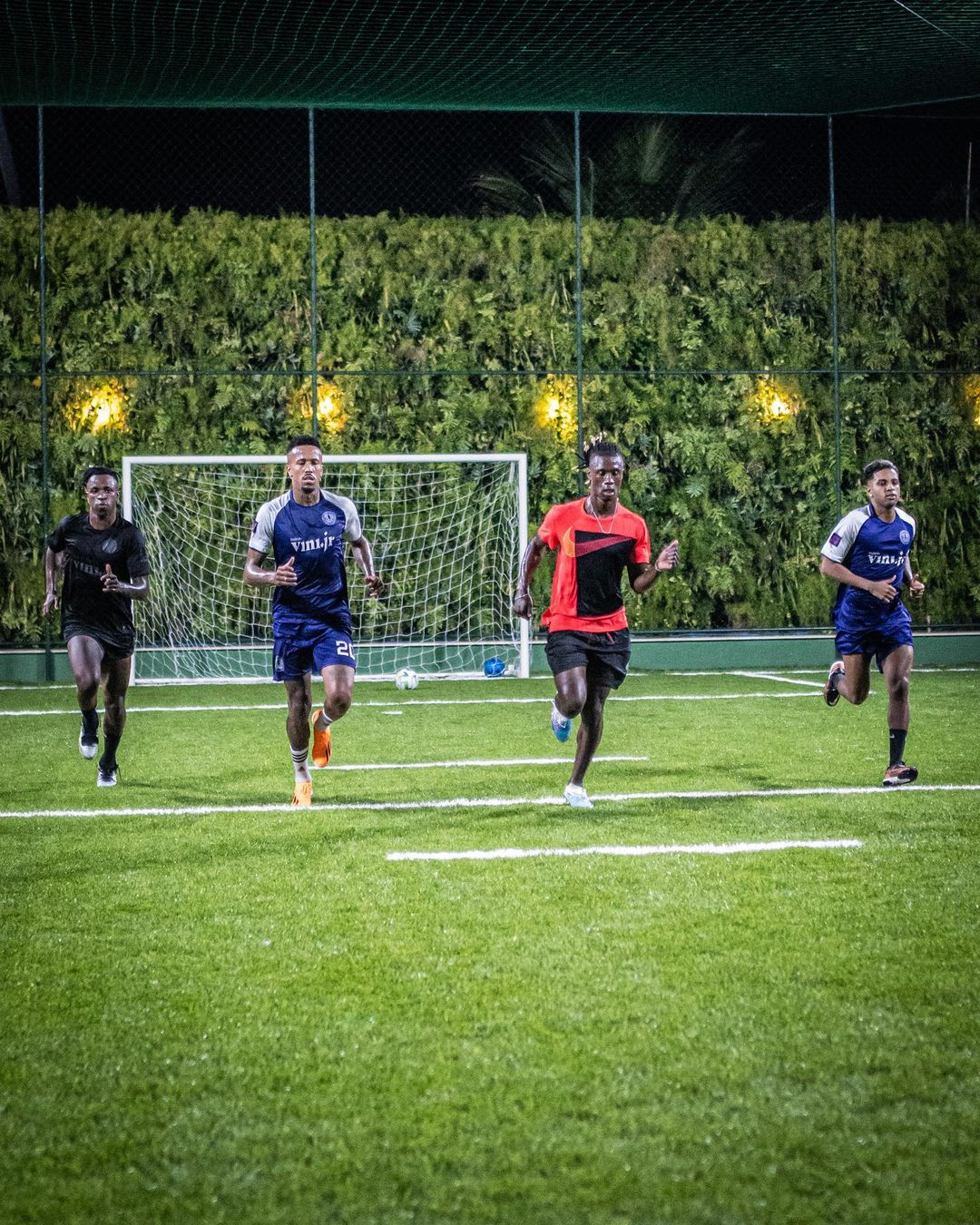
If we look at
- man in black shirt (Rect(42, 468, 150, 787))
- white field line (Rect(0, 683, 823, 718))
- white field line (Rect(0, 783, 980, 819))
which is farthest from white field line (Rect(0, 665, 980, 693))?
white field line (Rect(0, 783, 980, 819))

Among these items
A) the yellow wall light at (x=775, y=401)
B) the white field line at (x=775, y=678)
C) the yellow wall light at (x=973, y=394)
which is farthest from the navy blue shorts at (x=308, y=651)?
the yellow wall light at (x=973, y=394)

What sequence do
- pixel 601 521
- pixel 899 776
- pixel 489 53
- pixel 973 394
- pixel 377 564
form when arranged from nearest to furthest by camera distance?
pixel 601 521 → pixel 899 776 → pixel 489 53 → pixel 377 564 → pixel 973 394

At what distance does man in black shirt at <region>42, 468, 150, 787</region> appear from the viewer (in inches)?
363

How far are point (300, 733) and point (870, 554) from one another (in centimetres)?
348

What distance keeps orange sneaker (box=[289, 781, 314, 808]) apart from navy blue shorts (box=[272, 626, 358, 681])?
1.90ft

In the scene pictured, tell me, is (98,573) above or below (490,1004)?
above

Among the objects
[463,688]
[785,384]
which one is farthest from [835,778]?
[785,384]

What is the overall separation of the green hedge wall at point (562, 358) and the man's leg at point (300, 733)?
974cm

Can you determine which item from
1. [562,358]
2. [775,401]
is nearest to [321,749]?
[562,358]

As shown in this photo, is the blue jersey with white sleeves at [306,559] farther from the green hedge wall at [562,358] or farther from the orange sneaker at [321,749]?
the green hedge wall at [562,358]

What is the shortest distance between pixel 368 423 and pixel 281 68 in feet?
14.7

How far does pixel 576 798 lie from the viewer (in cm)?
802

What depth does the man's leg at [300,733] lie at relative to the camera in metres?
8.18

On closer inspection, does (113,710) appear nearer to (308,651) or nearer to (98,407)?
(308,651)
